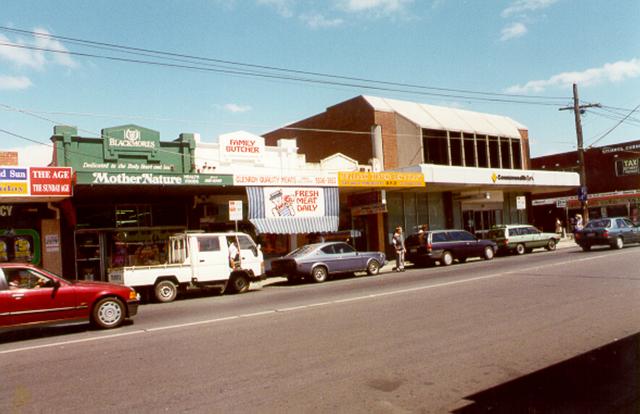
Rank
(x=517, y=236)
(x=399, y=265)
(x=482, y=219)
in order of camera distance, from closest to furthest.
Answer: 1. (x=399, y=265)
2. (x=517, y=236)
3. (x=482, y=219)

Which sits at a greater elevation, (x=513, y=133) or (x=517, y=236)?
(x=513, y=133)

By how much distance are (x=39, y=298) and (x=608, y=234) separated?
78.4 ft

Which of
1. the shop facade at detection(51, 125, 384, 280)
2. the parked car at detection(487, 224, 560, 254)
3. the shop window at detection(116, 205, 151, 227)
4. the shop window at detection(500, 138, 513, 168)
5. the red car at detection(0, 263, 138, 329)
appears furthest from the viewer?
Result: the shop window at detection(500, 138, 513, 168)

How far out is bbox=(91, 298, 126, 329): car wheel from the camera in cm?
1023

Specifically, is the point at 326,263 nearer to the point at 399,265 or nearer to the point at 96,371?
the point at 399,265

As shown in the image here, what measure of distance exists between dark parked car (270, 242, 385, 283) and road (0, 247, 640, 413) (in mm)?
5806

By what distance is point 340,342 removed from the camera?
25.4 ft

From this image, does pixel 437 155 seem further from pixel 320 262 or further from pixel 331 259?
pixel 320 262

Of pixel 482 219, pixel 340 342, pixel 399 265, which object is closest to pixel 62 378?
pixel 340 342

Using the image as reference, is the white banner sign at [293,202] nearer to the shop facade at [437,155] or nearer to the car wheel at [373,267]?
the car wheel at [373,267]

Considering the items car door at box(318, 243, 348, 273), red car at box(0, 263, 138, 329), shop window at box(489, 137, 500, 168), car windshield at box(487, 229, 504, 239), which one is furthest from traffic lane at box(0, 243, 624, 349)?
shop window at box(489, 137, 500, 168)

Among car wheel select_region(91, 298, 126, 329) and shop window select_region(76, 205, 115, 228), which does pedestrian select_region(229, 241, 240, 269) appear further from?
shop window select_region(76, 205, 115, 228)

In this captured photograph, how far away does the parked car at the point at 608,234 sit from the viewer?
24469 mm

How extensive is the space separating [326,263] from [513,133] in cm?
2221
